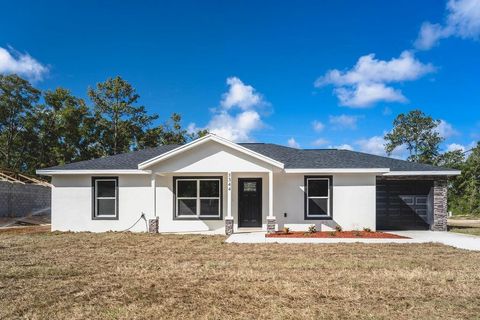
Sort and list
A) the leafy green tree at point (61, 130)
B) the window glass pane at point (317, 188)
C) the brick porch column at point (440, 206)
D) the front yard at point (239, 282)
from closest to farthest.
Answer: the front yard at point (239, 282)
the window glass pane at point (317, 188)
the brick porch column at point (440, 206)
the leafy green tree at point (61, 130)

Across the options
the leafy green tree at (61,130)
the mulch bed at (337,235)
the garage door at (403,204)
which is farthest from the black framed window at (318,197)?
the leafy green tree at (61,130)

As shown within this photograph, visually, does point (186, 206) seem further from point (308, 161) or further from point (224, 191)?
point (308, 161)

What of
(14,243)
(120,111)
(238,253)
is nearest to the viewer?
(238,253)

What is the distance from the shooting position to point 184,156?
14.8 m

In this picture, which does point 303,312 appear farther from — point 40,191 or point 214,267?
point 40,191

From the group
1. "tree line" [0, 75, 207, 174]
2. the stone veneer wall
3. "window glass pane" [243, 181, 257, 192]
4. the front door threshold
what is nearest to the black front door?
"window glass pane" [243, 181, 257, 192]

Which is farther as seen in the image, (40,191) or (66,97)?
(66,97)

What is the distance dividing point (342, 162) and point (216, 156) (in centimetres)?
540

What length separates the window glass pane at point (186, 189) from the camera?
15.6m

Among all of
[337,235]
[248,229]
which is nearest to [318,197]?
[337,235]

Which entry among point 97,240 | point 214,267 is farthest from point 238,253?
point 97,240

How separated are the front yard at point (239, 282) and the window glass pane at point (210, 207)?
13.7 ft

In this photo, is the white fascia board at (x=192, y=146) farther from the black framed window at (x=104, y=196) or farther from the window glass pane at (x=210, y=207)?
the window glass pane at (x=210, y=207)

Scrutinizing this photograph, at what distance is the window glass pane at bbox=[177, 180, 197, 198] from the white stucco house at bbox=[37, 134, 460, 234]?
4 cm
